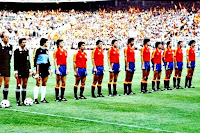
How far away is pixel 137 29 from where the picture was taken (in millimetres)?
57219

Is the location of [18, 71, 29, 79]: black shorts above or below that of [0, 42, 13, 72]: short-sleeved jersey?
below

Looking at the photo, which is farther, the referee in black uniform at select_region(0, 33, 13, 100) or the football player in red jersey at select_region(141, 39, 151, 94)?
the football player in red jersey at select_region(141, 39, 151, 94)

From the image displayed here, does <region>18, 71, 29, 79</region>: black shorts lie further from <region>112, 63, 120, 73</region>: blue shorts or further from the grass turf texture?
<region>112, 63, 120, 73</region>: blue shorts

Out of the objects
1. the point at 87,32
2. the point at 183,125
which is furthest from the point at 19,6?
the point at 183,125

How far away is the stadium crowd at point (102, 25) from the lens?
2140 inches

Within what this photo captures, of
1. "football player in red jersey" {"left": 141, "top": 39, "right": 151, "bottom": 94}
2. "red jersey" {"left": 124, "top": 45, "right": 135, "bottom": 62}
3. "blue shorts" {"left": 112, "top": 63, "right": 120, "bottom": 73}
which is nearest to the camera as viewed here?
"blue shorts" {"left": 112, "top": 63, "right": 120, "bottom": 73}

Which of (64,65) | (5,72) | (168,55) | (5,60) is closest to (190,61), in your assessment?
(168,55)

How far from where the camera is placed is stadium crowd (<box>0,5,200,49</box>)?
54344 mm

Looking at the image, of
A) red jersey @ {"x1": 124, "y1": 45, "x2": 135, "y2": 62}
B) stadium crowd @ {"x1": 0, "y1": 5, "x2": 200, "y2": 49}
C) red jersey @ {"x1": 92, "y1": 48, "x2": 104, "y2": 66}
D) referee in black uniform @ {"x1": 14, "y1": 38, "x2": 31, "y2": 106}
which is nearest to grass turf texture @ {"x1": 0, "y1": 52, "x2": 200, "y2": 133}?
referee in black uniform @ {"x1": 14, "y1": 38, "x2": 31, "y2": 106}

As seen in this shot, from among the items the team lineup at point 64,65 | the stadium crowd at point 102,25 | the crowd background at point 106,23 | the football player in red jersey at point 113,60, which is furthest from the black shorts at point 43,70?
the stadium crowd at point 102,25

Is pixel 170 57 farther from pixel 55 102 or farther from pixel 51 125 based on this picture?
pixel 51 125

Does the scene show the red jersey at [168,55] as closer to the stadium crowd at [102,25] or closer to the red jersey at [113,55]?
the red jersey at [113,55]

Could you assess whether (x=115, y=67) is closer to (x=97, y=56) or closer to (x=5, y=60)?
(x=97, y=56)

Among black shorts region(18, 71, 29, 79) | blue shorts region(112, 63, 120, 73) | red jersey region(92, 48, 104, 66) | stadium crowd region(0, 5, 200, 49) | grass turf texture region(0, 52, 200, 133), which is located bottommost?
grass turf texture region(0, 52, 200, 133)
